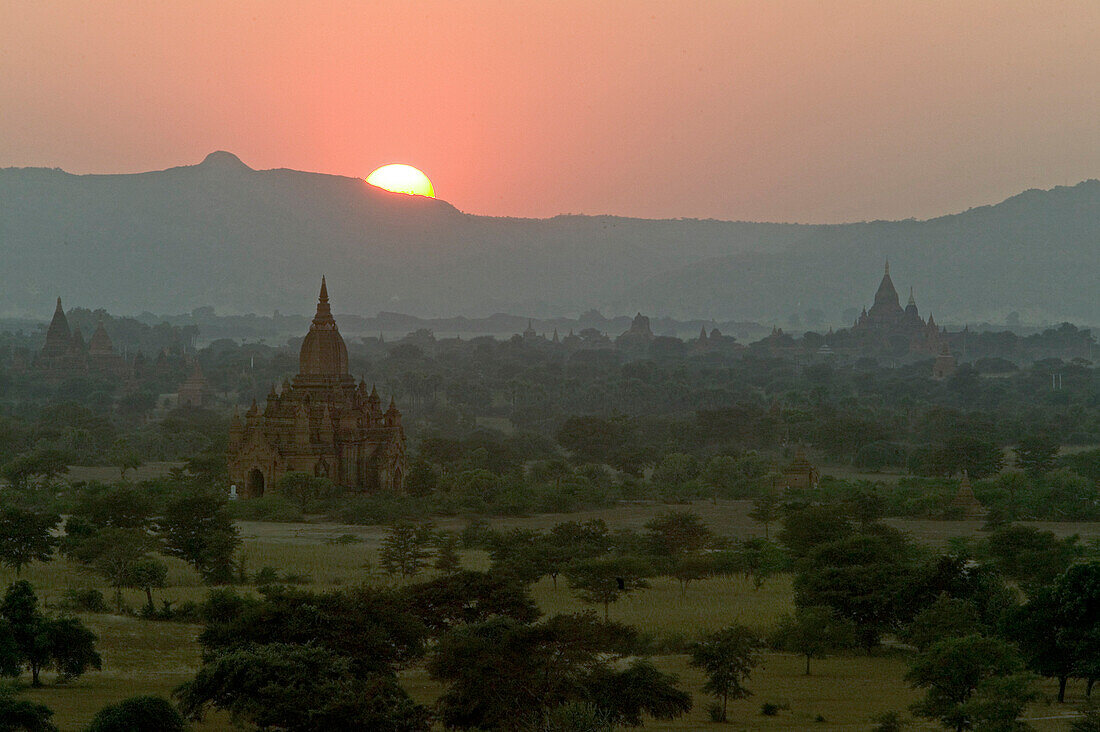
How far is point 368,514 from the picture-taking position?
5944cm

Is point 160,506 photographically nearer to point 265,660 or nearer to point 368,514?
point 368,514

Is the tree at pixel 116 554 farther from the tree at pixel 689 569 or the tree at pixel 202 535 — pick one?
the tree at pixel 689 569

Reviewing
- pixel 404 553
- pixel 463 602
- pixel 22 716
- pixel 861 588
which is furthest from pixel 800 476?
pixel 22 716

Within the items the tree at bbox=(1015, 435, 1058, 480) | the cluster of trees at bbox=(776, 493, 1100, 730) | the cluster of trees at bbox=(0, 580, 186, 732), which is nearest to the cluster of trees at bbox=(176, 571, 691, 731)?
the cluster of trees at bbox=(0, 580, 186, 732)

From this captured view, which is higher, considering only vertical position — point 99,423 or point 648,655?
point 99,423

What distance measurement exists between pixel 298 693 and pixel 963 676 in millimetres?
13444

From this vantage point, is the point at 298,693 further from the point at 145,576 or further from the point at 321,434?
the point at 321,434

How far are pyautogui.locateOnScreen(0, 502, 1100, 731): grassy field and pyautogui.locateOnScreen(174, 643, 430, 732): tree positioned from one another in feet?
5.90

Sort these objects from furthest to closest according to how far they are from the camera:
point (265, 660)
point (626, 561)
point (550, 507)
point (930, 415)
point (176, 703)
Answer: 1. point (930, 415)
2. point (550, 507)
3. point (626, 561)
4. point (176, 703)
5. point (265, 660)

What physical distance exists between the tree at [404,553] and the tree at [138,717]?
19.4m

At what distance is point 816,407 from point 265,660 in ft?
302

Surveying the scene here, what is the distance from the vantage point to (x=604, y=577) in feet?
130

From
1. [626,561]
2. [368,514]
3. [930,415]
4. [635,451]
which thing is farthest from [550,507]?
[930,415]

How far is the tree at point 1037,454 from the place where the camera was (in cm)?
7794
